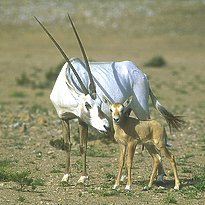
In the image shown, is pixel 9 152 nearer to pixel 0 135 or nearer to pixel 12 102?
pixel 0 135

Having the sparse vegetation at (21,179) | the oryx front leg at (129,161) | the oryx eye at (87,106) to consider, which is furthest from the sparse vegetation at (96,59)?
the oryx eye at (87,106)

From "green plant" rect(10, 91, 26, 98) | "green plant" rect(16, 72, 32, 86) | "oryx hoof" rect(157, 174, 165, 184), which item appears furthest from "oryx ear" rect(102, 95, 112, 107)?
"green plant" rect(16, 72, 32, 86)

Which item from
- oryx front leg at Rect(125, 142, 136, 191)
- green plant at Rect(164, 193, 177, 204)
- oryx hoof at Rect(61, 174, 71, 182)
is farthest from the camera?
oryx hoof at Rect(61, 174, 71, 182)

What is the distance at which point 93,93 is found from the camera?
1090cm

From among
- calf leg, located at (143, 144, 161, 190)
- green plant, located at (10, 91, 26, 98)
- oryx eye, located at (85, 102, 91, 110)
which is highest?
oryx eye, located at (85, 102, 91, 110)

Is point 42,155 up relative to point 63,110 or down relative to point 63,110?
down

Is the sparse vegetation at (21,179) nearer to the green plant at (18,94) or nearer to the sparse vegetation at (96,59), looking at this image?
the sparse vegetation at (96,59)

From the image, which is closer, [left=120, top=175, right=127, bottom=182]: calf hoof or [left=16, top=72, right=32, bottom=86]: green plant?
[left=120, top=175, right=127, bottom=182]: calf hoof

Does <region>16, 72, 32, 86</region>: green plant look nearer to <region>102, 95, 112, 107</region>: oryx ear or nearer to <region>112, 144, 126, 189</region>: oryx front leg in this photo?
<region>102, 95, 112, 107</region>: oryx ear

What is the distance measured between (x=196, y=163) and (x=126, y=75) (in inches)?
90.5

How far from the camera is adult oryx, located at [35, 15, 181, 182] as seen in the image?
10836mm

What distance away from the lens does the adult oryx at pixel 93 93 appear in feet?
35.6

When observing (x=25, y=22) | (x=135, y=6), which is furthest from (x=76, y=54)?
(x=135, y=6)

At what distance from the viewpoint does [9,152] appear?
14.0 m
